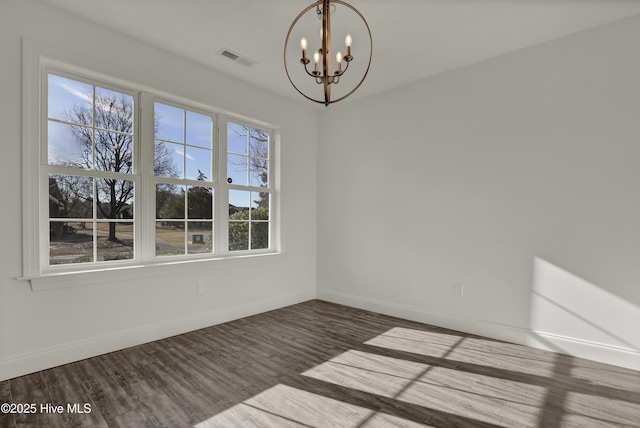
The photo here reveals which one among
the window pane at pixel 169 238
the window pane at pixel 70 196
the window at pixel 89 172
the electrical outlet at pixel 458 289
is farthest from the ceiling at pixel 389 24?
the electrical outlet at pixel 458 289

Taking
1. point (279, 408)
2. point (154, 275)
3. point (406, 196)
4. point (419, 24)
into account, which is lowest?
point (279, 408)

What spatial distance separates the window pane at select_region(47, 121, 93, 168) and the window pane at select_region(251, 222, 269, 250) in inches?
74.0

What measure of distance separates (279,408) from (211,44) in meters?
3.13

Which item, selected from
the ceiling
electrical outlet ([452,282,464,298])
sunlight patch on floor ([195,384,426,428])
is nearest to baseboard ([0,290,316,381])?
sunlight patch on floor ([195,384,426,428])

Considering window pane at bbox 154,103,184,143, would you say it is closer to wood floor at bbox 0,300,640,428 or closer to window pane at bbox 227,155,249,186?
window pane at bbox 227,155,249,186

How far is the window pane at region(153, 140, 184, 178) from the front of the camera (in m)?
3.16

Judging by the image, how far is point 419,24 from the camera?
268 centimetres

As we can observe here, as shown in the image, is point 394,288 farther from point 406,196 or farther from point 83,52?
point 83,52

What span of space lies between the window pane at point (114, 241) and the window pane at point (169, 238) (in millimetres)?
247

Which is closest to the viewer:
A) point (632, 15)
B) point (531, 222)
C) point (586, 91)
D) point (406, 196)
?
point (632, 15)

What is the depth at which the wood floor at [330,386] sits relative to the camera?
189 centimetres

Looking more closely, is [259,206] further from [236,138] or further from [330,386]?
[330,386]

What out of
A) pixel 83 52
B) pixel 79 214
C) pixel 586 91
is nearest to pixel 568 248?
pixel 586 91

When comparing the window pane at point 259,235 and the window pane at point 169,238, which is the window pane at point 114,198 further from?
the window pane at point 259,235
